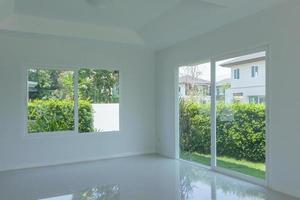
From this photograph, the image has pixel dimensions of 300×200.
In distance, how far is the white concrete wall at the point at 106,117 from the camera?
5.89 metres

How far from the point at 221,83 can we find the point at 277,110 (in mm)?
1240

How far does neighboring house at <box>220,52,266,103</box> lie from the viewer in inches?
157

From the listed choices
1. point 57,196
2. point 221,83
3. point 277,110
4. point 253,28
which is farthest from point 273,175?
point 57,196

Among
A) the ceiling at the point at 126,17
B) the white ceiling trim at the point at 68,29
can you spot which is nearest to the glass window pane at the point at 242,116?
the ceiling at the point at 126,17

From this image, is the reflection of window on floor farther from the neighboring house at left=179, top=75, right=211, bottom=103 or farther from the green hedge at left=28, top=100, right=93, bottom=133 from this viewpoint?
the green hedge at left=28, top=100, right=93, bottom=133

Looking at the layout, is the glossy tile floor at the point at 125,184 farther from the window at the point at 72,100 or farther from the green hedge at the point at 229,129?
the window at the point at 72,100

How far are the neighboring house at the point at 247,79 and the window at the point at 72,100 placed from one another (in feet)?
8.91

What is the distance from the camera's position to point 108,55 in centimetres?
599

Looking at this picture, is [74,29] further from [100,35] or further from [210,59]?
[210,59]

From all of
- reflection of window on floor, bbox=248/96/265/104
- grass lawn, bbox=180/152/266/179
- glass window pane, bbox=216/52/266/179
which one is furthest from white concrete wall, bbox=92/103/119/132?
reflection of window on floor, bbox=248/96/265/104

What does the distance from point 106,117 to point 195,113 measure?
203cm

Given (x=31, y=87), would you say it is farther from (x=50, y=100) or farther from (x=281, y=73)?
(x=281, y=73)

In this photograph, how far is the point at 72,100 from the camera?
5.63m

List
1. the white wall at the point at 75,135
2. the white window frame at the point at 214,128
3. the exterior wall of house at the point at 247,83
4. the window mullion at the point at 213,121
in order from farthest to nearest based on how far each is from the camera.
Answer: the white wall at the point at 75,135 < the window mullion at the point at 213,121 < the exterior wall of house at the point at 247,83 < the white window frame at the point at 214,128
